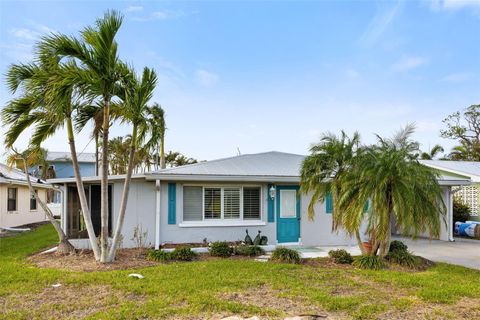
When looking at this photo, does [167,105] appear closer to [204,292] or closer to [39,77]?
[39,77]

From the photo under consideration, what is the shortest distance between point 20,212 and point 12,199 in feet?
3.82

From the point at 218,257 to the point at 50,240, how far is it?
8.06 m

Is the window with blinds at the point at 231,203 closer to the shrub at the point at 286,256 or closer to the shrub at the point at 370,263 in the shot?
the shrub at the point at 286,256

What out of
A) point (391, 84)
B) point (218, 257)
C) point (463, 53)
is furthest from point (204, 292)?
point (463, 53)

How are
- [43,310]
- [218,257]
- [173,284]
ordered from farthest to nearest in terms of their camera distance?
[218,257] < [173,284] < [43,310]

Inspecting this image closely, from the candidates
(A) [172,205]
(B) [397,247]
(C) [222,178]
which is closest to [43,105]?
(A) [172,205]

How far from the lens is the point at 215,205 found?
40.2 feet

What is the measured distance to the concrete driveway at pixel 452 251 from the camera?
1045 cm

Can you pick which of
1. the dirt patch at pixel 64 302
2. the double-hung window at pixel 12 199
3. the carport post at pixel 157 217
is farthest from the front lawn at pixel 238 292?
the double-hung window at pixel 12 199

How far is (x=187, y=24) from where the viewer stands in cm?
1289

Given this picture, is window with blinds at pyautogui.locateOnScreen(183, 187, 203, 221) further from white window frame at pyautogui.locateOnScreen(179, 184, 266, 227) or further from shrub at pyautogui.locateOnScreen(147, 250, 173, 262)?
shrub at pyautogui.locateOnScreen(147, 250, 173, 262)

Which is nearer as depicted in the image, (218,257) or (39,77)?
(39,77)

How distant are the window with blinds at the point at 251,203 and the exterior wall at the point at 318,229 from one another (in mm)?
1613

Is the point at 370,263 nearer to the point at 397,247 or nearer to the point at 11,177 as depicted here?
the point at 397,247
